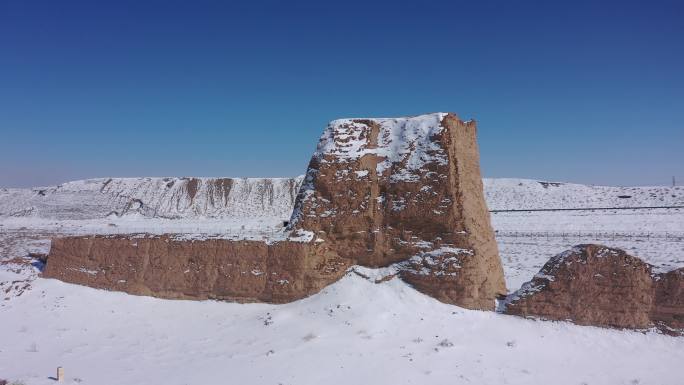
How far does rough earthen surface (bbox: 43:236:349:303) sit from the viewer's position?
12984 mm

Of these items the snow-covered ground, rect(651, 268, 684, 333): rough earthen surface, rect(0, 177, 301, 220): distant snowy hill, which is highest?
rect(0, 177, 301, 220): distant snowy hill

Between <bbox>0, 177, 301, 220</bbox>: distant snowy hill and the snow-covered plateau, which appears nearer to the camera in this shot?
the snow-covered plateau

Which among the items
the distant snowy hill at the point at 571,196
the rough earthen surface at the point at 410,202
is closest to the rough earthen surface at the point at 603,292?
the rough earthen surface at the point at 410,202

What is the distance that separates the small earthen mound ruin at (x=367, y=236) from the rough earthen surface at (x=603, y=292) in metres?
1.36

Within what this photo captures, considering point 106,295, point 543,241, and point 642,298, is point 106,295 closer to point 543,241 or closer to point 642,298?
point 642,298

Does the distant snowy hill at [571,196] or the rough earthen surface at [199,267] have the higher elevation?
the distant snowy hill at [571,196]

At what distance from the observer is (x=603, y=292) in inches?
431

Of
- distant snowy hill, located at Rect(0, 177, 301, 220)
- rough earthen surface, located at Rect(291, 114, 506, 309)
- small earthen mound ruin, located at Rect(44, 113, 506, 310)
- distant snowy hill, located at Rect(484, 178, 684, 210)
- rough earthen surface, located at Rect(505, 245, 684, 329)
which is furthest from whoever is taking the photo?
distant snowy hill, located at Rect(0, 177, 301, 220)

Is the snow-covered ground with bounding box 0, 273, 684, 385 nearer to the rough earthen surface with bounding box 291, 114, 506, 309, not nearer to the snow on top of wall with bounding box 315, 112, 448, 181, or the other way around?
the rough earthen surface with bounding box 291, 114, 506, 309

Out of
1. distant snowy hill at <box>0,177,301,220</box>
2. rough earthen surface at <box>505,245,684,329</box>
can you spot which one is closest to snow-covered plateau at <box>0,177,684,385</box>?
rough earthen surface at <box>505,245,684,329</box>

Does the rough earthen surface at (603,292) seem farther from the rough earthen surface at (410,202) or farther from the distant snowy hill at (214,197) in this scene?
the distant snowy hill at (214,197)

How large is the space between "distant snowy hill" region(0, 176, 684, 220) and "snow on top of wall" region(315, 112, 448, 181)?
40331 mm

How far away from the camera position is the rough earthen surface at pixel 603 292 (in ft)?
34.7

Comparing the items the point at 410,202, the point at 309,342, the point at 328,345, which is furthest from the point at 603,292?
the point at 309,342
